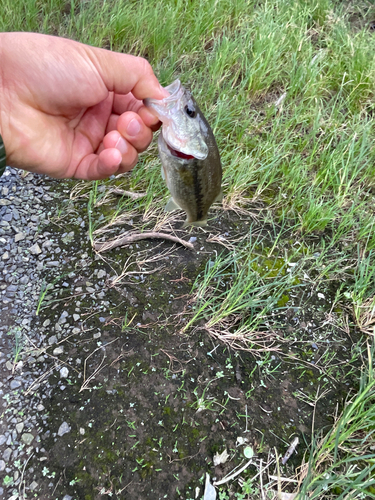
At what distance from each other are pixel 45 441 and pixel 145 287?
1.06 m

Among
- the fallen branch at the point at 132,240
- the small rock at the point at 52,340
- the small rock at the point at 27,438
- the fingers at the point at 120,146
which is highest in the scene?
the fingers at the point at 120,146

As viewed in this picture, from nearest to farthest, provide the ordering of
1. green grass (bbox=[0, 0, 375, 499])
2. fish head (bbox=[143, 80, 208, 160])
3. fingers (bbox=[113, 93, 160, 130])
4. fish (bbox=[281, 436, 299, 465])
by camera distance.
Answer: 1. fish head (bbox=[143, 80, 208, 160])
2. fish (bbox=[281, 436, 299, 465])
3. fingers (bbox=[113, 93, 160, 130])
4. green grass (bbox=[0, 0, 375, 499])

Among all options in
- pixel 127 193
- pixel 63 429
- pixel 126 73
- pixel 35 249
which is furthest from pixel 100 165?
pixel 63 429

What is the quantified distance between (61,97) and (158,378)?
170cm

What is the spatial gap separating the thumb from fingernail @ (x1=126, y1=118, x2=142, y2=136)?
0.43 feet

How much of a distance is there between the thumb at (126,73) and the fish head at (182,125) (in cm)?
15

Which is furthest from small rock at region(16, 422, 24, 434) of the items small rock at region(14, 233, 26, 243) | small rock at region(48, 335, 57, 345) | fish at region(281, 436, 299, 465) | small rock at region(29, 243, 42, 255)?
fish at region(281, 436, 299, 465)

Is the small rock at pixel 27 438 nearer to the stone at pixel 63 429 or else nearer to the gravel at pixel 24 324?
the gravel at pixel 24 324

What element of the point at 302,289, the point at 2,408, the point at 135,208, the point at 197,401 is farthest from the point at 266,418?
the point at 135,208

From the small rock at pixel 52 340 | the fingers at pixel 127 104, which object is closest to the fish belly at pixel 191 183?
the fingers at pixel 127 104

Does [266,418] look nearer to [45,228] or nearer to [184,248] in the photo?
[184,248]

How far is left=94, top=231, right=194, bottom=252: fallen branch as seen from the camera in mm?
2447

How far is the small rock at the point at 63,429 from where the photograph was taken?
1788 millimetres

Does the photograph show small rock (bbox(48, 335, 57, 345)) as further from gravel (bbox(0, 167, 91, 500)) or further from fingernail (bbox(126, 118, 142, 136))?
fingernail (bbox(126, 118, 142, 136))
